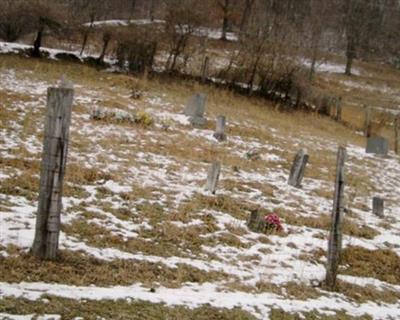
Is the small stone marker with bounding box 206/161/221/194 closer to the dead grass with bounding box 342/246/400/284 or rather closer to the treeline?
the dead grass with bounding box 342/246/400/284

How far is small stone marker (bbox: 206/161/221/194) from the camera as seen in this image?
12.0 metres

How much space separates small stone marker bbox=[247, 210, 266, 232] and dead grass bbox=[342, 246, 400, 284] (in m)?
1.58

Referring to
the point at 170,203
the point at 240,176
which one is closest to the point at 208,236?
the point at 170,203

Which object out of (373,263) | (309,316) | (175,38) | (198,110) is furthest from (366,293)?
(175,38)

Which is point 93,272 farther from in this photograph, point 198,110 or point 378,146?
point 378,146

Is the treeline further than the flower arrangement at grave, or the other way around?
the treeline

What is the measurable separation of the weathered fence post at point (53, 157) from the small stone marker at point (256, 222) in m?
4.49

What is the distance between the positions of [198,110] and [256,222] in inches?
395

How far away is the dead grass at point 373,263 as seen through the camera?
937 cm

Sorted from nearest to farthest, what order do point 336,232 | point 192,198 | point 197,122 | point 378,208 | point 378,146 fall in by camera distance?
1. point 336,232
2. point 192,198
3. point 378,208
4. point 197,122
5. point 378,146

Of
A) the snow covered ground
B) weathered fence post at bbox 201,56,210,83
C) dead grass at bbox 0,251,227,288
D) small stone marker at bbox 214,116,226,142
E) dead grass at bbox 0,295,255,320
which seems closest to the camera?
dead grass at bbox 0,295,255,320

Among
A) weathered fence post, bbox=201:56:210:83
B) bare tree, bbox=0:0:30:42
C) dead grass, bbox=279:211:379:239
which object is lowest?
dead grass, bbox=279:211:379:239

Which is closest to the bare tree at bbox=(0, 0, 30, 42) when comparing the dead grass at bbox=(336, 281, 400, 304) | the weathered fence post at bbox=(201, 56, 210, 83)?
the weathered fence post at bbox=(201, 56, 210, 83)

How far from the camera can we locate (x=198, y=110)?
19859 millimetres
